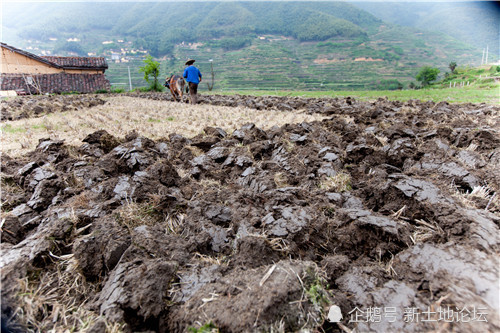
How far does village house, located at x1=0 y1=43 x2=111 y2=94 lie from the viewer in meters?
22.2

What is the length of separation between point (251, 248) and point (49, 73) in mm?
33023

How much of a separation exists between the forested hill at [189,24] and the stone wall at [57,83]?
3703 inches

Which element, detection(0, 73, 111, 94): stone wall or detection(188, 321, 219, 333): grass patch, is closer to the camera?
detection(188, 321, 219, 333): grass patch

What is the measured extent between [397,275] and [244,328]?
107 cm

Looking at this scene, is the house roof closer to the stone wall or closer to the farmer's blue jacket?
the stone wall

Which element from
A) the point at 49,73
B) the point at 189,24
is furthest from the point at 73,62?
the point at 189,24

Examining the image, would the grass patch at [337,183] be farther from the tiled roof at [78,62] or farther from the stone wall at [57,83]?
the tiled roof at [78,62]

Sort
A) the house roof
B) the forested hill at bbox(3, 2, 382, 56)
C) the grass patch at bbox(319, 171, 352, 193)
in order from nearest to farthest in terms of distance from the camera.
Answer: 1. the grass patch at bbox(319, 171, 352, 193)
2. the house roof
3. the forested hill at bbox(3, 2, 382, 56)

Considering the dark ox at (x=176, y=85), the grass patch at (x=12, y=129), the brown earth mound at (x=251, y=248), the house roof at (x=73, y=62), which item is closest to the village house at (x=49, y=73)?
the house roof at (x=73, y=62)

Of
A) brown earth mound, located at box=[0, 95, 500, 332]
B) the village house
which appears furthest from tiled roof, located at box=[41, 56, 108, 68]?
brown earth mound, located at box=[0, 95, 500, 332]

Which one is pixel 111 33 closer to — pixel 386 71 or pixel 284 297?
pixel 386 71

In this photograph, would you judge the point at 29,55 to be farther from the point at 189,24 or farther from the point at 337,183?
the point at 189,24

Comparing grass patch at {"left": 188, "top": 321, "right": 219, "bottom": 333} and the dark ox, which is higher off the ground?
the dark ox

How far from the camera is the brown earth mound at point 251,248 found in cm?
141
